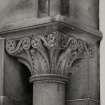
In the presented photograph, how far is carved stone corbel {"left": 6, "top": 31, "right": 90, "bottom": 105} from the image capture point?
3.46 m

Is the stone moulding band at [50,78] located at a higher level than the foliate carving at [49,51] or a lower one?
lower

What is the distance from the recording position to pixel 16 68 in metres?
3.74

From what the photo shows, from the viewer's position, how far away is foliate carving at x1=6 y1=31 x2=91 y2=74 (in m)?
3.47

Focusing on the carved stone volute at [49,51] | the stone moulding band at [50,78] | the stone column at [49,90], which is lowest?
the stone column at [49,90]

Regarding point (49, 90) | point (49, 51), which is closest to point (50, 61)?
point (49, 51)

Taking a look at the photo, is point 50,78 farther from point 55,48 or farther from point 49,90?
point 55,48

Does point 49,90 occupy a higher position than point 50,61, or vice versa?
point 50,61

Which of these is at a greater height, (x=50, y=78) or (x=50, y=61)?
(x=50, y=61)

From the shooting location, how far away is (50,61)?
11.5 feet

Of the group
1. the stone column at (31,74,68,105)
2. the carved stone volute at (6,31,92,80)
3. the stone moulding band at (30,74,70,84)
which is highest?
the carved stone volute at (6,31,92,80)

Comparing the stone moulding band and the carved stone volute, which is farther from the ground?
the carved stone volute

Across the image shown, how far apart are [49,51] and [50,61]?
0.07 meters

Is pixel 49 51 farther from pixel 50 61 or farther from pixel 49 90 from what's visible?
pixel 49 90

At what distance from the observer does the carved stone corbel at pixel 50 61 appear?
346 centimetres
